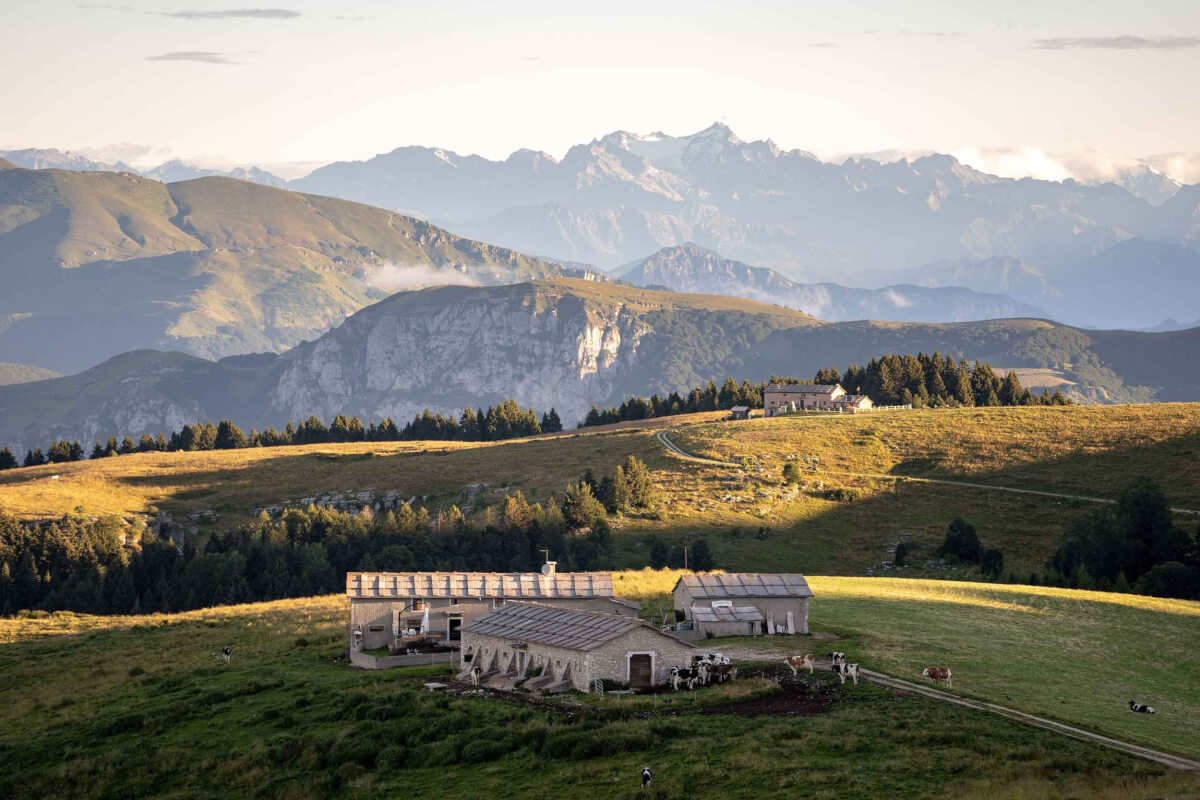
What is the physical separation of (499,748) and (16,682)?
1351 inches

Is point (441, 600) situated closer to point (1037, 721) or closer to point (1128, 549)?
point (1037, 721)

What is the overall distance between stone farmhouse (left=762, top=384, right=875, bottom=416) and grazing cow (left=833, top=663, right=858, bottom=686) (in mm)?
129153

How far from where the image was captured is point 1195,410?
145125mm

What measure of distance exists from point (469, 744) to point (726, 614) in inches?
793

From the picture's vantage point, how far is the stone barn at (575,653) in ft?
148

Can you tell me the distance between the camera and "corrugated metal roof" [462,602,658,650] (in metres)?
46.0

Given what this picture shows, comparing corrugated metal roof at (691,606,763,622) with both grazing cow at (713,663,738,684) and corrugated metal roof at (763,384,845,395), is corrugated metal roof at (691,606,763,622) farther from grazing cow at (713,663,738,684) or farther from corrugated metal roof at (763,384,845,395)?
corrugated metal roof at (763,384,845,395)

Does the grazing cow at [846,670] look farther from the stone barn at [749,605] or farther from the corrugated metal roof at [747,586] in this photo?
the corrugated metal roof at [747,586]

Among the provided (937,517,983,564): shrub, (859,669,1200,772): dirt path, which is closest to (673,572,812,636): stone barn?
(859,669,1200,772): dirt path

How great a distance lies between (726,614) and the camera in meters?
56.9

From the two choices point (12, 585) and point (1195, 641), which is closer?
point (1195, 641)

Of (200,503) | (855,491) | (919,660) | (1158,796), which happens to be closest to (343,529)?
(200,503)

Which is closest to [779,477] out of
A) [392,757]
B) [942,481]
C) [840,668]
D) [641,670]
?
[942,481]

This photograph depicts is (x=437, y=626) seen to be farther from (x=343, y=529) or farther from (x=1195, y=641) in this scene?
(x=343, y=529)
